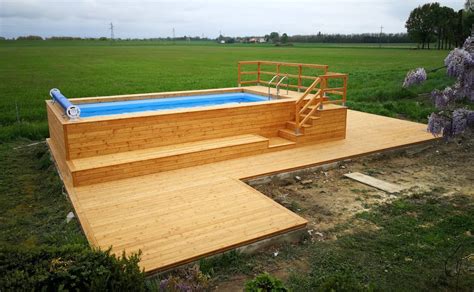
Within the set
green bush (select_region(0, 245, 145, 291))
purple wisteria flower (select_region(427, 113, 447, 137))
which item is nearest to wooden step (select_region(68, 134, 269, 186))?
green bush (select_region(0, 245, 145, 291))

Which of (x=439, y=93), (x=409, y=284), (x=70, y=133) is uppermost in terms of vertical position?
(x=439, y=93)

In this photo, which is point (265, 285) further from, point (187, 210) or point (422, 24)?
point (422, 24)

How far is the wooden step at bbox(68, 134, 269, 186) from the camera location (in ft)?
24.5

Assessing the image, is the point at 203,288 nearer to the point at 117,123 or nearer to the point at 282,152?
the point at 117,123

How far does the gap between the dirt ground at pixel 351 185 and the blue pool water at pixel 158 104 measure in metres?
4.71

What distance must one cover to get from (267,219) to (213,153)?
9.62ft

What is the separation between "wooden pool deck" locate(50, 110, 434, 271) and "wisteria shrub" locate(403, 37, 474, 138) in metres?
2.29

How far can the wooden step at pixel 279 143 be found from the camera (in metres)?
9.56

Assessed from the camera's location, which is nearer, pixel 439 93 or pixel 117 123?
pixel 439 93

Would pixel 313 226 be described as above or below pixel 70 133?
below

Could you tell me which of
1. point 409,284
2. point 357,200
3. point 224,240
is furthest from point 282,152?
point 409,284

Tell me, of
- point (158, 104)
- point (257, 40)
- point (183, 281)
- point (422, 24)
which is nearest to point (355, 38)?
point (422, 24)

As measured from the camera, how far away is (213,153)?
8664mm

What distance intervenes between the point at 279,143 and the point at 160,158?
306 cm
